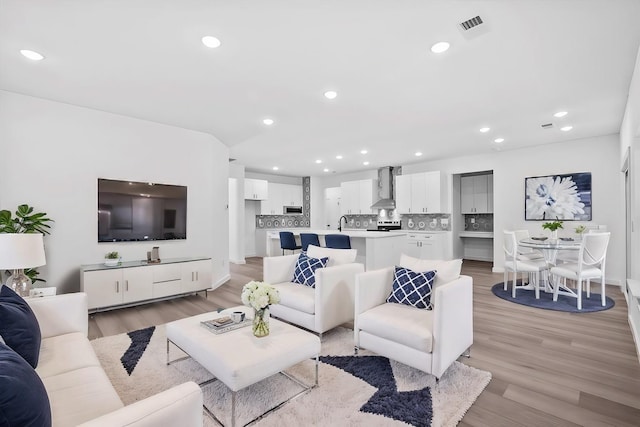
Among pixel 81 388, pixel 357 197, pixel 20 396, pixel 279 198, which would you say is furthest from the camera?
pixel 279 198

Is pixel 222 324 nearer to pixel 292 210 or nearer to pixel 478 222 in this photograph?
pixel 478 222

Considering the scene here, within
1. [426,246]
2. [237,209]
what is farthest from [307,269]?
[237,209]

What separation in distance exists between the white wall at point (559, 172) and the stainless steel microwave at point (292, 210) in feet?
15.2

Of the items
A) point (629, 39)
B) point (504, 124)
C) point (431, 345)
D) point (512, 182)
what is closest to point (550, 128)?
point (504, 124)

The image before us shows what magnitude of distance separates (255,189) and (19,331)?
7371 mm

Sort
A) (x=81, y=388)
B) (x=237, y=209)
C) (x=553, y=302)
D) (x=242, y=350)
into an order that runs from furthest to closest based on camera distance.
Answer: (x=237, y=209)
(x=553, y=302)
(x=242, y=350)
(x=81, y=388)

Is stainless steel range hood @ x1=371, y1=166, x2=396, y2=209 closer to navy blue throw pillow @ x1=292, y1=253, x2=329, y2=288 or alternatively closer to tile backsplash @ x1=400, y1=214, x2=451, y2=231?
tile backsplash @ x1=400, y1=214, x2=451, y2=231

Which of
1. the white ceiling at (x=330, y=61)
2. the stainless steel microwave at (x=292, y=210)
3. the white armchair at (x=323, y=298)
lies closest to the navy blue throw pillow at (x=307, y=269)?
the white armchair at (x=323, y=298)

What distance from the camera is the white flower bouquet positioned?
216cm

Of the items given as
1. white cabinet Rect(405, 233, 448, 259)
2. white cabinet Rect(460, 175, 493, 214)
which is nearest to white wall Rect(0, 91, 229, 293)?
white cabinet Rect(405, 233, 448, 259)

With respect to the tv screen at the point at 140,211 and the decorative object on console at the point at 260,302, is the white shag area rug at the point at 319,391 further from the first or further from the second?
the tv screen at the point at 140,211

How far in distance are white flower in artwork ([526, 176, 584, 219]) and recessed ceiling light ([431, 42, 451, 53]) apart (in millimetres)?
4782

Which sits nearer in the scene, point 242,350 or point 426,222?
point 242,350

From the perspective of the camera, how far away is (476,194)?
8.09 m
